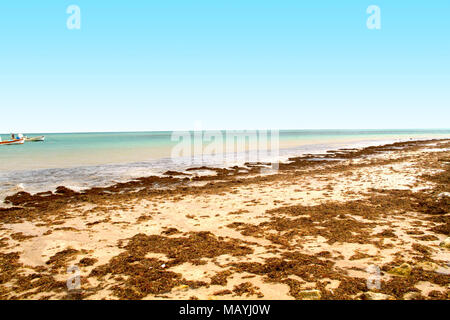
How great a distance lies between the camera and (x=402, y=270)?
15.9ft

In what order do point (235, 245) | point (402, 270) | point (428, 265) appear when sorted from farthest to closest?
point (235, 245), point (428, 265), point (402, 270)

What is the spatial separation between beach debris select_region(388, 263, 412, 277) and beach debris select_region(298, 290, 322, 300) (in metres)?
1.71

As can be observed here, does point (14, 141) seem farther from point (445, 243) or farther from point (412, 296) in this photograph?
point (445, 243)

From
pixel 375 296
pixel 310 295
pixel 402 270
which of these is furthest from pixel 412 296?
pixel 310 295

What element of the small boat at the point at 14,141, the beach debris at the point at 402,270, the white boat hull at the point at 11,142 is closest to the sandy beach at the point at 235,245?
the beach debris at the point at 402,270

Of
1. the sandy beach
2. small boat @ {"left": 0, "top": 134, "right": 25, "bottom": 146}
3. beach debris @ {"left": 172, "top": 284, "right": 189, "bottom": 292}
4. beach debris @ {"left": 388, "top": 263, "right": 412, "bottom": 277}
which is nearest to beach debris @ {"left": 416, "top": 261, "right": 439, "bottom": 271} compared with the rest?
the sandy beach

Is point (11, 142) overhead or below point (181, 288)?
overhead

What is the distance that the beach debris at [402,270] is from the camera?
4789mm

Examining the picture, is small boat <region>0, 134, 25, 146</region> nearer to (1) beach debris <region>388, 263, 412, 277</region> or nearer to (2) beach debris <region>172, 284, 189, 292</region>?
(2) beach debris <region>172, 284, 189, 292</region>

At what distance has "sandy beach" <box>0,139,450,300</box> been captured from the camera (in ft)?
15.1

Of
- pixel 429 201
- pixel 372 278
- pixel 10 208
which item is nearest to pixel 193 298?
pixel 372 278

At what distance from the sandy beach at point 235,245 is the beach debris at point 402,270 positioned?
0.02 m

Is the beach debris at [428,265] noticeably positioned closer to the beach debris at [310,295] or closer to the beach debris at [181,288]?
the beach debris at [310,295]

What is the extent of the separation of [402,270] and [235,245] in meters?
3.47
